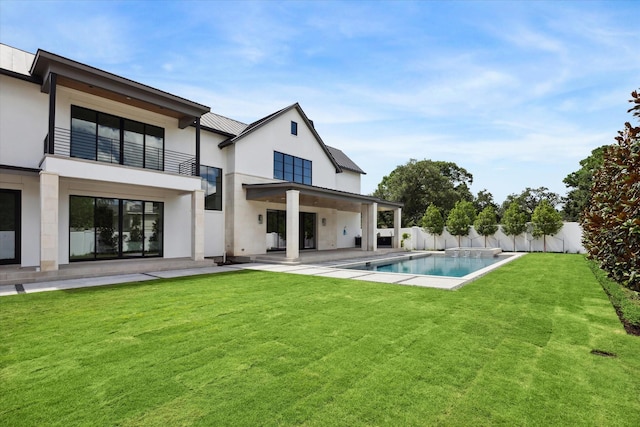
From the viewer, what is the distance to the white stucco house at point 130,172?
36.2 feet

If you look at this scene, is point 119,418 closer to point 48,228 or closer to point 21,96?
point 48,228

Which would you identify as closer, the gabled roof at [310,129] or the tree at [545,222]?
the gabled roof at [310,129]

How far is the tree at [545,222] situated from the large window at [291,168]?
18.1 metres

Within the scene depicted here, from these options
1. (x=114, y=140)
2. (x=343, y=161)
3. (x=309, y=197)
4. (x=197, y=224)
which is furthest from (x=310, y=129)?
(x=114, y=140)

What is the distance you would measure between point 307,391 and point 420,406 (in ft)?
3.56

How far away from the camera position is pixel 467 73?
12.7 meters

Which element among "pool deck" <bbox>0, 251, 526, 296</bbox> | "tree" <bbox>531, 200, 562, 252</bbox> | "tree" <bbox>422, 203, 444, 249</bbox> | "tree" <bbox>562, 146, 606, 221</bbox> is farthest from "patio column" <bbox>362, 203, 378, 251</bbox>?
"tree" <bbox>562, 146, 606, 221</bbox>

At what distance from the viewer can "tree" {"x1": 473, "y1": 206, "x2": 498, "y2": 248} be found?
27172mm

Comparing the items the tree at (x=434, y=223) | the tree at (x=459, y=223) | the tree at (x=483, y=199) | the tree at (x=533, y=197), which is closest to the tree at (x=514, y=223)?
the tree at (x=459, y=223)

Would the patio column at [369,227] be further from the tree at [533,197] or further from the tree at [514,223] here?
the tree at [533,197]

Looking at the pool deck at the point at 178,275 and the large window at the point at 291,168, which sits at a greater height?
the large window at the point at 291,168

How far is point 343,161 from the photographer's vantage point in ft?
92.0

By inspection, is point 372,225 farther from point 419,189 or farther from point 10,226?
point 419,189

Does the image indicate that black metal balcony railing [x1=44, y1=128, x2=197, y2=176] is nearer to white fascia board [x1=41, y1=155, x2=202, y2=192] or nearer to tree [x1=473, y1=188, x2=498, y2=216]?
white fascia board [x1=41, y1=155, x2=202, y2=192]
